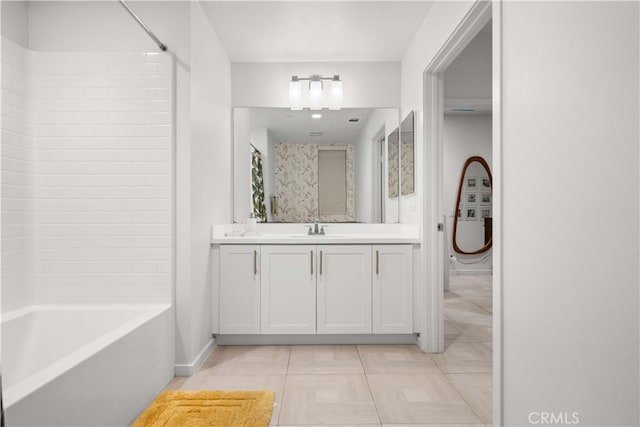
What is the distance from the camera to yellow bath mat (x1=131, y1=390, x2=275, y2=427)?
6.13 ft

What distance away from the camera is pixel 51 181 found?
2402 millimetres

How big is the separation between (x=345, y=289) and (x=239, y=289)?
0.79 meters

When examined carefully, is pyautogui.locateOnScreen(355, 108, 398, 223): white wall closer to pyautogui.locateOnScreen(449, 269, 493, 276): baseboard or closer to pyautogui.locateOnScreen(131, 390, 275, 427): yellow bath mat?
pyautogui.locateOnScreen(131, 390, 275, 427): yellow bath mat

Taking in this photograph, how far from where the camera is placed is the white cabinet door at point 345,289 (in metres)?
2.99

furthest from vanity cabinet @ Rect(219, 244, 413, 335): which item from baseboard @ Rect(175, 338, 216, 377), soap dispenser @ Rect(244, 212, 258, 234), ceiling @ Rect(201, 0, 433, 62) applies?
ceiling @ Rect(201, 0, 433, 62)

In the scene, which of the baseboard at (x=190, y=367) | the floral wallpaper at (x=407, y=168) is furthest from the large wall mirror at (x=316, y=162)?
the baseboard at (x=190, y=367)

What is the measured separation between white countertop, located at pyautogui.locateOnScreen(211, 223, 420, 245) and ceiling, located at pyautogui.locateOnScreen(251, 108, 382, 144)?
785 mm

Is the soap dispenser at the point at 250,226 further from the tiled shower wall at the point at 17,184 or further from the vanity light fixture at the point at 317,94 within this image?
the tiled shower wall at the point at 17,184

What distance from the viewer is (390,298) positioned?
9.83 ft

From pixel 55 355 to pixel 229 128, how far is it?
2127 mm

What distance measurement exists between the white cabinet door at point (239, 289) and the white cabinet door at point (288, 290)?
0.20 ft

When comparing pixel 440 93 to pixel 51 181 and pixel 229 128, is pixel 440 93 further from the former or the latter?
pixel 51 181

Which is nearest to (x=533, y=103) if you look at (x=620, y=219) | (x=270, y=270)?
(x=620, y=219)

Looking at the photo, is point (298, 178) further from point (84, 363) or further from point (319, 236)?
point (84, 363)
